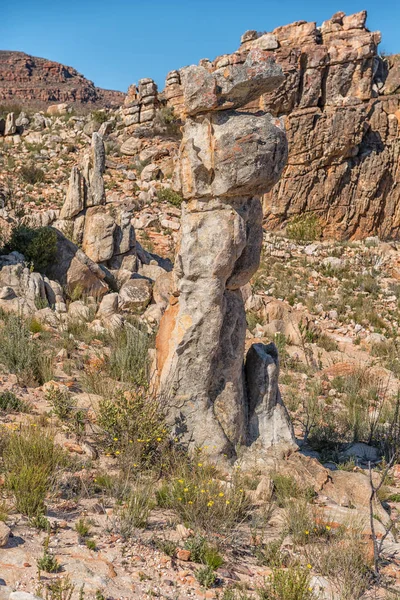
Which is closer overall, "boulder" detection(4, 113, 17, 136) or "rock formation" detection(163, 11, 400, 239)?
"rock formation" detection(163, 11, 400, 239)

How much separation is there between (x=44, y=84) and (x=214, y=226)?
7280 centimetres

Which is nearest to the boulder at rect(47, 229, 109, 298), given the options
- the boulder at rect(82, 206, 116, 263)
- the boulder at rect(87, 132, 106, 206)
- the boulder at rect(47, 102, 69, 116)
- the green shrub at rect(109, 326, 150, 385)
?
the boulder at rect(82, 206, 116, 263)

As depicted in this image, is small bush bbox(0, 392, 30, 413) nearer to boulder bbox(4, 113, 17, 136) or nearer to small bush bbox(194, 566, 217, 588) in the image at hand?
small bush bbox(194, 566, 217, 588)

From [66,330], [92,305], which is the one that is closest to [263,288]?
[92,305]

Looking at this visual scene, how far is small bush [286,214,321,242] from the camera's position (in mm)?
21109

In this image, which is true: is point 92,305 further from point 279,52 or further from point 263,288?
point 279,52

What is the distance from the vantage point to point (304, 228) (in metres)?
21.2

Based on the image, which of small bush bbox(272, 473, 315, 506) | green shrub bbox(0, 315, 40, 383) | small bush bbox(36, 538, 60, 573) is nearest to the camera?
small bush bbox(36, 538, 60, 573)

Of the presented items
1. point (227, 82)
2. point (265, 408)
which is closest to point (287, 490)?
point (265, 408)

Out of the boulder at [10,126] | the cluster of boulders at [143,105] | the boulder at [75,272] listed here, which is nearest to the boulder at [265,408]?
the boulder at [75,272]

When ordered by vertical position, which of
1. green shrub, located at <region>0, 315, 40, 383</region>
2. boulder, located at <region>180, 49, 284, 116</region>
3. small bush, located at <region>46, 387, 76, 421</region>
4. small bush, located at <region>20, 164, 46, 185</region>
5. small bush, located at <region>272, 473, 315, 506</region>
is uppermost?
small bush, located at <region>20, 164, 46, 185</region>

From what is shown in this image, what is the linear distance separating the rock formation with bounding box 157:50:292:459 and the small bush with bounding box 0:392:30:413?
1.44 m

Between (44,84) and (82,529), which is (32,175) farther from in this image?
(44,84)

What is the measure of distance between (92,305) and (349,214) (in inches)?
592
